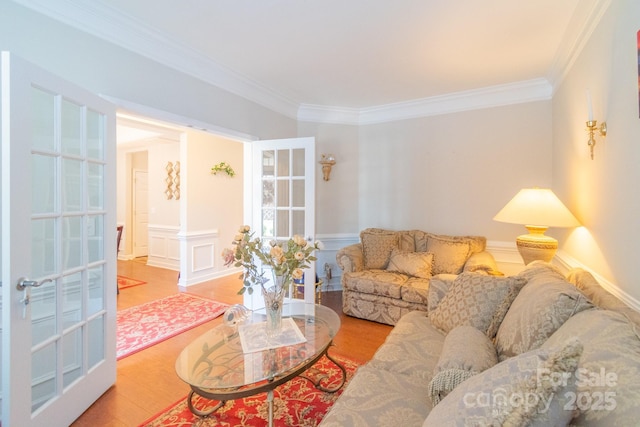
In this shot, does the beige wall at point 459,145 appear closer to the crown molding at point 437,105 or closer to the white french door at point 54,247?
the crown molding at point 437,105

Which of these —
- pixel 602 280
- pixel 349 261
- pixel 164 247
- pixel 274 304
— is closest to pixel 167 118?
pixel 274 304

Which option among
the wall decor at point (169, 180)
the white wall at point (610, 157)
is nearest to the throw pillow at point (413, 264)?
the white wall at point (610, 157)

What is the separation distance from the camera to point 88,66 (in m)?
2.12

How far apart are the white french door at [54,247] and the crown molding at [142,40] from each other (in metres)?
0.63

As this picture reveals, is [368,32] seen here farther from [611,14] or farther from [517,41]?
[611,14]

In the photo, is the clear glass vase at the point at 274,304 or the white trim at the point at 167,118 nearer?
the clear glass vase at the point at 274,304

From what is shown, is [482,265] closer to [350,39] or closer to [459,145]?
[459,145]

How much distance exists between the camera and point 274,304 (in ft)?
5.83

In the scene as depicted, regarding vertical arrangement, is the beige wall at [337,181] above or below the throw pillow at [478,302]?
above

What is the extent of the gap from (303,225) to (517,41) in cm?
268

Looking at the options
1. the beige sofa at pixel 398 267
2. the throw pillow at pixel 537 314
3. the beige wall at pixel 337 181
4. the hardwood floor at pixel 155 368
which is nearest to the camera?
the throw pillow at pixel 537 314

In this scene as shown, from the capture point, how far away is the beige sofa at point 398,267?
10.0 feet

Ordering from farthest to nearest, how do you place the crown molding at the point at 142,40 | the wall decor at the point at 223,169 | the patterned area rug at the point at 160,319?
the wall decor at the point at 223,169 → the patterned area rug at the point at 160,319 → the crown molding at the point at 142,40

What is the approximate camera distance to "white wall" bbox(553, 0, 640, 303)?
1.50 metres
